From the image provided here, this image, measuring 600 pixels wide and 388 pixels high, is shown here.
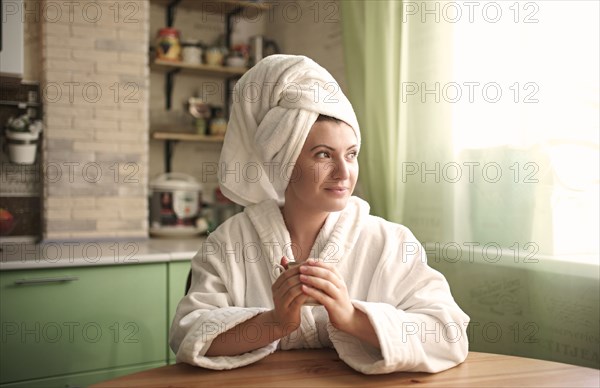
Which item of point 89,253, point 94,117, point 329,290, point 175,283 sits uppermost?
point 94,117

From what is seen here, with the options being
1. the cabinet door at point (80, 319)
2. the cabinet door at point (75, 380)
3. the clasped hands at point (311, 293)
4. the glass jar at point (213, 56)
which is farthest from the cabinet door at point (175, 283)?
the clasped hands at point (311, 293)

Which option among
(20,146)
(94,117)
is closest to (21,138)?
(20,146)

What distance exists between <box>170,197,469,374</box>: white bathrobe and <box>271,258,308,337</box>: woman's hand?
0.08m

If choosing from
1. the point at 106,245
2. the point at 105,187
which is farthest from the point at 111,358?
the point at 105,187

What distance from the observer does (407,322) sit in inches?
46.4

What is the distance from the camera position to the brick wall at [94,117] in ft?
9.15

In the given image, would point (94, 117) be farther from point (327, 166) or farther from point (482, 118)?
point (327, 166)

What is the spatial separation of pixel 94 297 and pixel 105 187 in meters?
0.65

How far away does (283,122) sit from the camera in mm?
1289

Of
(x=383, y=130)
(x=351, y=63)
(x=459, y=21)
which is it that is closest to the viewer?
(x=459, y=21)

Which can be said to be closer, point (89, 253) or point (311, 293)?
point (311, 293)

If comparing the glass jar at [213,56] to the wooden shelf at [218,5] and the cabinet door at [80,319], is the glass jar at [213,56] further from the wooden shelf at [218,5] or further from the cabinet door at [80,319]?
the cabinet door at [80,319]

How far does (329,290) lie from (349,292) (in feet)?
0.77

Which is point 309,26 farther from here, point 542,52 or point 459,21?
point 542,52
